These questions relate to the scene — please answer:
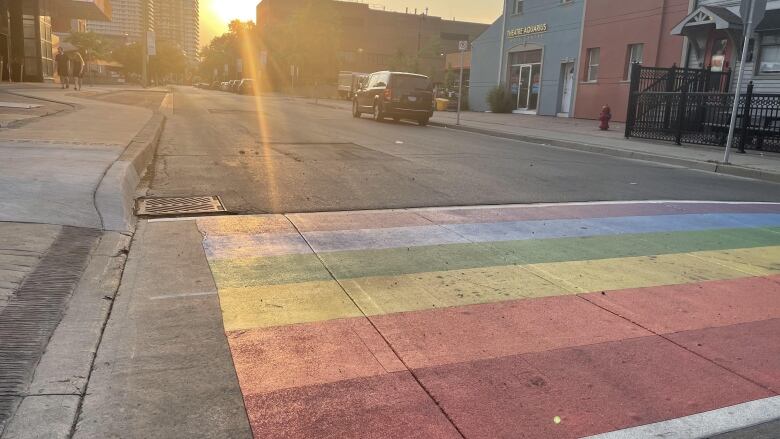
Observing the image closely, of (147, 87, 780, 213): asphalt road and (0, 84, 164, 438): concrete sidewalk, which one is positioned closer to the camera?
(0, 84, 164, 438): concrete sidewalk

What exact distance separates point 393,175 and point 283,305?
19.2 ft

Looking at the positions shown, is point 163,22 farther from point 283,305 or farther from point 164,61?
point 283,305

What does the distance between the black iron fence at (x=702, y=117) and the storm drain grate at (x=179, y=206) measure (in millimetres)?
13598

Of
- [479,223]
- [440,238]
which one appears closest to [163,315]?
[440,238]

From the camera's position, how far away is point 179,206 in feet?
23.0

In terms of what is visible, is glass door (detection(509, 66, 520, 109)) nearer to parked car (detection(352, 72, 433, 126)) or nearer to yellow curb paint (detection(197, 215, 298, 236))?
parked car (detection(352, 72, 433, 126))

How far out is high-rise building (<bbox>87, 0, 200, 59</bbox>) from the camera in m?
120

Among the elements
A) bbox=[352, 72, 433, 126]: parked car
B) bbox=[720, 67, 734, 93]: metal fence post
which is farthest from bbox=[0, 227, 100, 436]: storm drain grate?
bbox=[720, 67, 734, 93]: metal fence post

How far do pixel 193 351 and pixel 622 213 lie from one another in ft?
19.4

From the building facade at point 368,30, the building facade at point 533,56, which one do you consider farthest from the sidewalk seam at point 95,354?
the building facade at point 368,30

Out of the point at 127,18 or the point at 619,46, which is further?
the point at 127,18

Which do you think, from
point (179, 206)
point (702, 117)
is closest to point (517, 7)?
point (702, 117)

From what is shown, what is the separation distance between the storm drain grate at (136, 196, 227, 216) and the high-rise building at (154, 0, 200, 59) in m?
143

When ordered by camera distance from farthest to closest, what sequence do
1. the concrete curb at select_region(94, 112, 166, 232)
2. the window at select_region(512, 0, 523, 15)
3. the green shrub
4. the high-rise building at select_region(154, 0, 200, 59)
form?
the high-rise building at select_region(154, 0, 200, 59)
the window at select_region(512, 0, 523, 15)
the green shrub
the concrete curb at select_region(94, 112, 166, 232)
